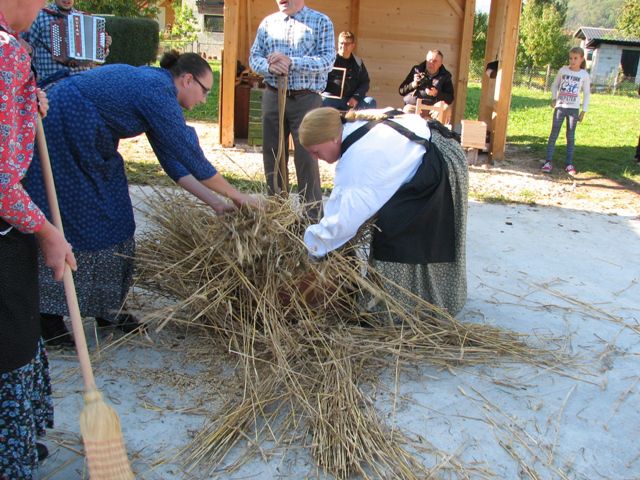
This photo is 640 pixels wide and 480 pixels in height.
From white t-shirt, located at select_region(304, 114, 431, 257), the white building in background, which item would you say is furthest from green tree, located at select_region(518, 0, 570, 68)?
white t-shirt, located at select_region(304, 114, 431, 257)

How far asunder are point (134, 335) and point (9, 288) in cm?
139

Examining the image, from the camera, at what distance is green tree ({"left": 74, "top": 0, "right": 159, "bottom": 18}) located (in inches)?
724

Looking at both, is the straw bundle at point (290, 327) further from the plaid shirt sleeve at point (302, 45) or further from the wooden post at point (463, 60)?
the wooden post at point (463, 60)

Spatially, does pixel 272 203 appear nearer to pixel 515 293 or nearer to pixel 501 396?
pixel 501 396

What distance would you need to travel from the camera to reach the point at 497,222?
210 inches

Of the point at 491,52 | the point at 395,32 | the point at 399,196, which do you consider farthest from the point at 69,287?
the point at 395,32

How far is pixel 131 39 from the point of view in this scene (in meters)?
17.0

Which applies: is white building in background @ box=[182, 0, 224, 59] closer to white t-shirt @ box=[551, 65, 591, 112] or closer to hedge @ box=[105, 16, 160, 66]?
hedge @ box=[105, 16, 160, 66]

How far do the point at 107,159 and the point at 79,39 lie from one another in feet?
4.98

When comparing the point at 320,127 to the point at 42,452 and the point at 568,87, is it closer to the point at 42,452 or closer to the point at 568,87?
the point at 42,452

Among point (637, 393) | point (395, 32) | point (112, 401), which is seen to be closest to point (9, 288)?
point (112, 401)

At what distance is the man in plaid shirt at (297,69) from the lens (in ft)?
15.3

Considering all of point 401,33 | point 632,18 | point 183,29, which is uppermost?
point 632,18

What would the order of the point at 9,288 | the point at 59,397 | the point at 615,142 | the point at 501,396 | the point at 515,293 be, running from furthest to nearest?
the point at 615,142 < the point at 515,293 < the point at 501,396 < the point at 59,397 < the point at 9,288
